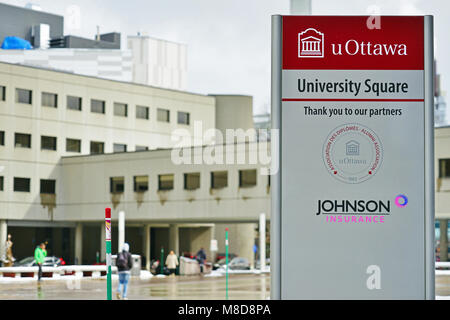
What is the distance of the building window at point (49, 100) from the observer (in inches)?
2672

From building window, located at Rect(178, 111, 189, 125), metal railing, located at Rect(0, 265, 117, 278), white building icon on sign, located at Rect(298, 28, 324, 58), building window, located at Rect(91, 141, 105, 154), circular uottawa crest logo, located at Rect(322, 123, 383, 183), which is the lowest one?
metal railing, located at Rect(0, 265, 117, 278)

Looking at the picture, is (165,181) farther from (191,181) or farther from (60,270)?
(60,270)

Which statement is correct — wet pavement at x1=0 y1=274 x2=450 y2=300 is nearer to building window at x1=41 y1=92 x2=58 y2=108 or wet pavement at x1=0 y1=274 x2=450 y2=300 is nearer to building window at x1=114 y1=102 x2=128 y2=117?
building window at x1=41 y1=92 x2=58 y2=108

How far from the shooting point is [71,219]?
6881 centimetres

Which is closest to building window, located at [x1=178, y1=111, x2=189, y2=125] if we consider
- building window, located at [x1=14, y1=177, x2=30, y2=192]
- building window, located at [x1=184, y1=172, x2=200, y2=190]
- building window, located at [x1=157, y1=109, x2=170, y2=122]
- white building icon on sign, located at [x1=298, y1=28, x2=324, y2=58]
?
building window, located at [x1=157, y1=109, x2=170, y2=122]

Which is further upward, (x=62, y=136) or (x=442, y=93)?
(x=442, y=93)

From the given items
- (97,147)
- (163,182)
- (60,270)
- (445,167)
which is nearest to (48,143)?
(97,147)

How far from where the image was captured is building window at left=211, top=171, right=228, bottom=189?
58062mm

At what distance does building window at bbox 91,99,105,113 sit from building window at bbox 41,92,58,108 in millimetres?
3637

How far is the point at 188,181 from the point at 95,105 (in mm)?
15216

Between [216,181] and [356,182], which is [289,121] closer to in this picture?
[356,182]

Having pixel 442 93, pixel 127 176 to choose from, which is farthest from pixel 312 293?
pixel 442 93

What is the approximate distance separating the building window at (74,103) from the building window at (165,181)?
1229cm
